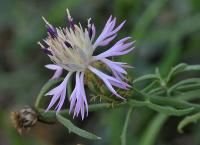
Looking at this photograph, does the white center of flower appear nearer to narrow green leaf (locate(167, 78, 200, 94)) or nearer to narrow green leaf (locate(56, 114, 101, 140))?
narrow green leaf (locate(56, 114, 101, 140))

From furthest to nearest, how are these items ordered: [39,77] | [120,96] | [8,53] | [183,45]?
[8,53]
[39,77]
[183,45]
[120,96]

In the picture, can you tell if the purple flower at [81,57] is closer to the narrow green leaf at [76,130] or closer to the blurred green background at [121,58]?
the narrow green leaf at [76,130]

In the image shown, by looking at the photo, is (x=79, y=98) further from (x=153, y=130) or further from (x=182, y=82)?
(x=153, y=130)

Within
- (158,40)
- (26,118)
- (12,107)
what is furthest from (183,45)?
(26,118)

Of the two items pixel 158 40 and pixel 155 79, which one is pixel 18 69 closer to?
pixel 158 40

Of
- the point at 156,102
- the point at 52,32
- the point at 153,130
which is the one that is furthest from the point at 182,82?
the point at 153,130

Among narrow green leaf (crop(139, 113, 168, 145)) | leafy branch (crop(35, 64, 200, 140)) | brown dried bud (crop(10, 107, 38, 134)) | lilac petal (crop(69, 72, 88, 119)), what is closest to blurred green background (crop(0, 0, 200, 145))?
narrow green leaf (crop(139, 113, 168, 145))

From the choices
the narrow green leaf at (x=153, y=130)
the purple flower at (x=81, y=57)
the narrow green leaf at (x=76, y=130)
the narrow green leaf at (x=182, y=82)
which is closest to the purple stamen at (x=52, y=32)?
the purple flower at (x=81, y=57)

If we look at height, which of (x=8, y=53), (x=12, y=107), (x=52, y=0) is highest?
(x=52, y=0)
